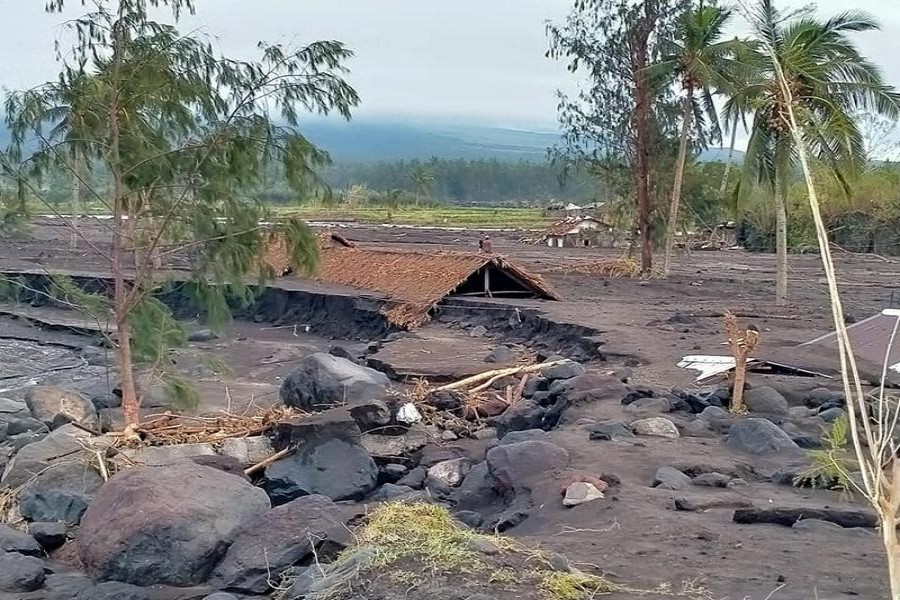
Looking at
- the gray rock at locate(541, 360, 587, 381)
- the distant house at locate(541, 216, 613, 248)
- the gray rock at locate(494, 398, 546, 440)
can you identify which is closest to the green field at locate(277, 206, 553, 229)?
the distant house at locate(541, 216, 613, 248)

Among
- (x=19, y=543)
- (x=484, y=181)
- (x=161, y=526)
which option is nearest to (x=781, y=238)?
(x=161, y=526)

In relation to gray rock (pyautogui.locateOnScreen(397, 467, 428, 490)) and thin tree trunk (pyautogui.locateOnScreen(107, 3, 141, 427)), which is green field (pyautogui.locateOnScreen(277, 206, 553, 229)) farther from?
gray rock (pyautogui.locateOnScreen(397, 467, 428, 490))

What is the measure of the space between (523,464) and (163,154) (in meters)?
6.25

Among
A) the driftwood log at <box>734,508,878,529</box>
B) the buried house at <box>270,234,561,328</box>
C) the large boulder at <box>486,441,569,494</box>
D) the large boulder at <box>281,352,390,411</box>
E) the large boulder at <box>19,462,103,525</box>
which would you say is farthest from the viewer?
the buried house at <box>270,234,561,328</box>

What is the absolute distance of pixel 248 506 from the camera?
940 cm

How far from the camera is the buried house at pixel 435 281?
26.4m

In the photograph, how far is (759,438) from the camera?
11.3 metres

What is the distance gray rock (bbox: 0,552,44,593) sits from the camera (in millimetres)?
8664

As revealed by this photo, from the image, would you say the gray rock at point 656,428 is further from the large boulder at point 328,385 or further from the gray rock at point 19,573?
the gray rock at point 19,573

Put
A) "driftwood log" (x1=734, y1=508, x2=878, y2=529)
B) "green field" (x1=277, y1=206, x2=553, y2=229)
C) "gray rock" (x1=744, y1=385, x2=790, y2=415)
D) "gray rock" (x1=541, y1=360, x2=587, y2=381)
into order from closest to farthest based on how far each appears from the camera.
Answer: "driftwood log" (x1=734, y1=508, x2=878, y2=529) < "gray rock" (x1=744, y1=385, x2=790, y2=415) < "gray rock" (x1=541, y1=360, x2=587, y2=381) < "green field" (x1=277, y1=206, x2=553, y2=229)

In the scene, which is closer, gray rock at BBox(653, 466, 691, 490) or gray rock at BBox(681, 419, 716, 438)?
gray rock at BBox(653, 466, 691, 490)

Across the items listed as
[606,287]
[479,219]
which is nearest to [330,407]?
[606,287]

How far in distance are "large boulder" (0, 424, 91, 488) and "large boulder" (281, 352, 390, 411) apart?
3524 millimetres

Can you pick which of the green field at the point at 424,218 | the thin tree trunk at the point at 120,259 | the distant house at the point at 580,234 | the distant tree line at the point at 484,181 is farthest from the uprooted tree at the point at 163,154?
the distant tree line at the point at 484,181
